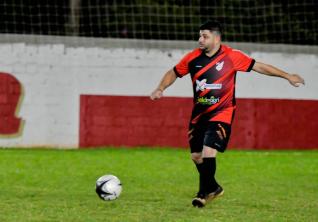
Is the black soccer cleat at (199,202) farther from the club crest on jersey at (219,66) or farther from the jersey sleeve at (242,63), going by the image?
the jersey sleeve at (242,63)

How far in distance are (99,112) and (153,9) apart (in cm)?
511

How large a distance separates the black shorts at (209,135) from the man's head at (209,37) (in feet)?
2.87

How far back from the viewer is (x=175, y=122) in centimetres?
1988

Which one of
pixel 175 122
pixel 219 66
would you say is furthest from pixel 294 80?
pixel 175 122

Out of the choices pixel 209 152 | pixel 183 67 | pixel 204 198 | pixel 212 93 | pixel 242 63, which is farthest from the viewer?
pixel 183 67

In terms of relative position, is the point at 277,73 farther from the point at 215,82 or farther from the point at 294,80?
the point at 215,82

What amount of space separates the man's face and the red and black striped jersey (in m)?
0.13

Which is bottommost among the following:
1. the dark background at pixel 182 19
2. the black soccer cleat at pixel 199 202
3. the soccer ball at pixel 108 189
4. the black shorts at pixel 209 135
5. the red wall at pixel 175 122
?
the red wall at pixel 175 122

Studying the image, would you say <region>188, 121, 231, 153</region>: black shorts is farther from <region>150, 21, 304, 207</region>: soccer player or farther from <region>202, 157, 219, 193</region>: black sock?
<region>202, 157, 219, 193</region>: black sock

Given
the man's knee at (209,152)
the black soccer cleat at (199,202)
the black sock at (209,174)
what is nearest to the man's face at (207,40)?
the man's knee at (209,152)

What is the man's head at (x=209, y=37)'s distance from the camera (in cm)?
959

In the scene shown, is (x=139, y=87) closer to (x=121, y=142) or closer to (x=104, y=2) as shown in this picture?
→ (x=121, y=142)

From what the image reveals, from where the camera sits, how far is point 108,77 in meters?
19.8

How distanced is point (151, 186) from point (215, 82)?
2654mm
